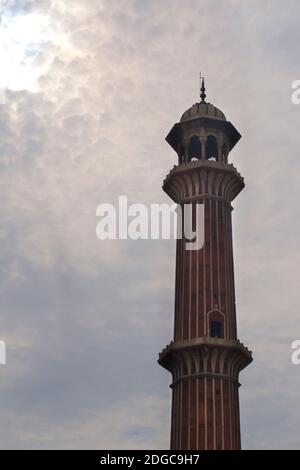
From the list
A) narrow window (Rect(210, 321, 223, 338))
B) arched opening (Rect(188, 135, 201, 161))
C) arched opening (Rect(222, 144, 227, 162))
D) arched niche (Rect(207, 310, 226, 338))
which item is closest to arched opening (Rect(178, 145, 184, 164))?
arched opening (Rect(188, 135, 201, 161))

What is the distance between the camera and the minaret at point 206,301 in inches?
2682

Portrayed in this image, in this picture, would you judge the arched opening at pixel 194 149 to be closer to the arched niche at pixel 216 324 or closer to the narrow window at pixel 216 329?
the arched niche at pixel 216 324

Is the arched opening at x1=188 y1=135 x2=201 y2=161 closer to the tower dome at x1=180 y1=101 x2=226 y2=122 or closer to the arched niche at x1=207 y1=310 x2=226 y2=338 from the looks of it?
the tower dome at x1=180 y1=101 x2=226 y2=122

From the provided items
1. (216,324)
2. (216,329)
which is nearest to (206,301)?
(216,324)

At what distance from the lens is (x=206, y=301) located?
242 feet

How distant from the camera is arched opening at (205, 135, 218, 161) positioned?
83.9 m

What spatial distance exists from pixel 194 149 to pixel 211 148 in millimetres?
2160

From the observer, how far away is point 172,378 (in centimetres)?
7306

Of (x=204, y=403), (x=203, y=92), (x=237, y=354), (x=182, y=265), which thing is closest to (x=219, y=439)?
(x=204, y=403)

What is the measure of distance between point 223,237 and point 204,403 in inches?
773
